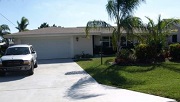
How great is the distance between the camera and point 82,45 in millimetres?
27203

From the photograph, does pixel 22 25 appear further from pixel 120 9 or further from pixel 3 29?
pixel 120 9

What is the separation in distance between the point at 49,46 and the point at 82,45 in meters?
3.26

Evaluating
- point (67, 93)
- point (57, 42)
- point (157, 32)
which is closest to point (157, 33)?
point (157, 32)

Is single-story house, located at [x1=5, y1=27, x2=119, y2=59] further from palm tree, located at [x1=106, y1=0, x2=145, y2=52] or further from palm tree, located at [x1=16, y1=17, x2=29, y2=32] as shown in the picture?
palm tree, located at [x1=16, y1=17, x2=29, y2=32]

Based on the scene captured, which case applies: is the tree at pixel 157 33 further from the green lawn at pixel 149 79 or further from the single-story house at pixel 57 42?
the single-story house at pixel 57 42

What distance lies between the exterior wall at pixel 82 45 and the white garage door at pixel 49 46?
1.07m

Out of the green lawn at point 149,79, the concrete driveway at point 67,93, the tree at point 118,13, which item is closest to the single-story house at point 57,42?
the tree at point 118,13

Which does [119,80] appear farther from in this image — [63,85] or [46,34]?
[46,34]

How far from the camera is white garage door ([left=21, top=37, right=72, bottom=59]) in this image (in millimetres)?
26359

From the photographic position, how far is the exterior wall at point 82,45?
88.2ft

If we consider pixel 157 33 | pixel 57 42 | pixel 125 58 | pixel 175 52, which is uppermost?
pixel 157 33

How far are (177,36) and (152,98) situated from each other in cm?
2665

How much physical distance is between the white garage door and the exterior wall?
107 centimetres

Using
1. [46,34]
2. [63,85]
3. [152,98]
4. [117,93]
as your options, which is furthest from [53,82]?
[46,34]
